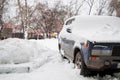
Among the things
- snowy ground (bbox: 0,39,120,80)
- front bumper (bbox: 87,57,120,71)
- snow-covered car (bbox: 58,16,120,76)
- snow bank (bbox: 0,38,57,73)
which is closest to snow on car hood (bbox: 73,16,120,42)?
snow-covered car (bbox: 58,16,120,76)

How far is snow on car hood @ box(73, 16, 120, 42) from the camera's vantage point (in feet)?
17.7

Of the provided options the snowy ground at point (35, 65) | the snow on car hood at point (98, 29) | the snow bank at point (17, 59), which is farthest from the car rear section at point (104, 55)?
the snow bank at point (17, 59)

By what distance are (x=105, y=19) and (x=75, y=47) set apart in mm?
1625

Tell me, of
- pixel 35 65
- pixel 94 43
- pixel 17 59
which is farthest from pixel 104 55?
pixel 17 59

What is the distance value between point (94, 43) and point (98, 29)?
125 cm

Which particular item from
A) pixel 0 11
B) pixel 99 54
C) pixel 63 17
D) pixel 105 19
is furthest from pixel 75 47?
pixel 63 17

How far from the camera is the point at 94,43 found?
16.8ft

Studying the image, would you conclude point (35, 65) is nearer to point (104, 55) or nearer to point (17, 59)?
point (17, 59)

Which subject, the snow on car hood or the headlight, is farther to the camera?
the snow on car hood

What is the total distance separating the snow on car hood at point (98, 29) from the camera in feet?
17.7

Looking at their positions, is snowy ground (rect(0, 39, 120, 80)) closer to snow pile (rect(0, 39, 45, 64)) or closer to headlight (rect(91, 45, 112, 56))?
snow pile (rect(0, 39, 45, 64))

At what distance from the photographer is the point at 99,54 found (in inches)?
201

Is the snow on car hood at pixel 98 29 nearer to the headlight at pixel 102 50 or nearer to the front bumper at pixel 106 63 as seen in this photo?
the headlight at pixel 102 50

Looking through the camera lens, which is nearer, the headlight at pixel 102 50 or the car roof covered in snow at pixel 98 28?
the headlight at pixel 102 50
